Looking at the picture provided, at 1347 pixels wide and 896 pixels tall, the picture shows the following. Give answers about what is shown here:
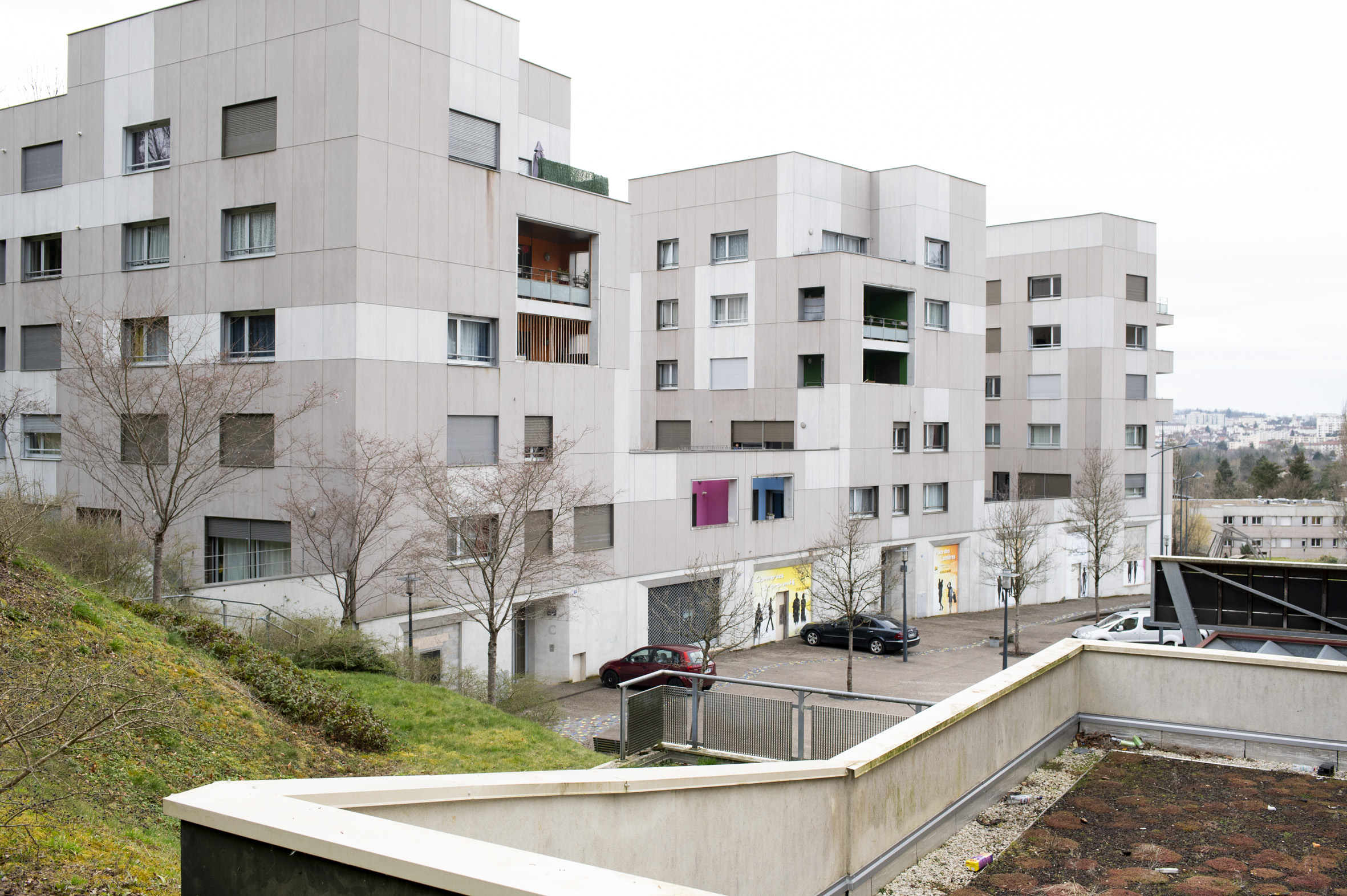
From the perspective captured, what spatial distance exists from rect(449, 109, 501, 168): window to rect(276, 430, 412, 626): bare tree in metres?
8.67

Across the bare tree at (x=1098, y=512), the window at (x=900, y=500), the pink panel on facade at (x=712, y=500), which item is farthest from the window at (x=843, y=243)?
the bare tree at (x=1098, y=512)

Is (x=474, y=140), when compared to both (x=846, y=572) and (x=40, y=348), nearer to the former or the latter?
(x=40, y=348)

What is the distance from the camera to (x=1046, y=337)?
5891cm

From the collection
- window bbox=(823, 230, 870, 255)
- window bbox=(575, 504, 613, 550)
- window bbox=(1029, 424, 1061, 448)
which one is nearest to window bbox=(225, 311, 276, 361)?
window bbox=(575, 504, 613, 550)

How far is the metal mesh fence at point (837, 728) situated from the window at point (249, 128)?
23.0 m

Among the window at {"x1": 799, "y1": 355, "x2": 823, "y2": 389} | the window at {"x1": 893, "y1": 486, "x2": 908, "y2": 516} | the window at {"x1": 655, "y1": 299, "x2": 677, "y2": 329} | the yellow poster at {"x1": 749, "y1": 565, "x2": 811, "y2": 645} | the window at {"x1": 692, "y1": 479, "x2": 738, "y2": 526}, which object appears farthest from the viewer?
the window at {"x1": 655, "y1": 299, "x2": 677, "y2": 329}

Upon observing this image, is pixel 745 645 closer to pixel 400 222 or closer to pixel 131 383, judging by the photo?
pixel 400 222

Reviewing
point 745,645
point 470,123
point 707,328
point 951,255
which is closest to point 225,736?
point 470,123

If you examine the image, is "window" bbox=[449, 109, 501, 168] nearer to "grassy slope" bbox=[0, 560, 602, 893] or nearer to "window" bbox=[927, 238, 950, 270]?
"grassy slope" bbox=[0, 560, 602, 893]

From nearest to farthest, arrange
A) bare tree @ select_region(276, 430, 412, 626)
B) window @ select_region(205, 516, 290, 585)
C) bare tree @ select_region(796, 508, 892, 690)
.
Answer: bare tree @ select_region(276, 430, 412, 626) → window @ select_region(205, 516, 290, 585) → bare tree @ select_region(796, 508, 892, 690)

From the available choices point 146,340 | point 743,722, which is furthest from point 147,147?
point 743,722

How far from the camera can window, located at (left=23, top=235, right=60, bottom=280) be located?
3450cm

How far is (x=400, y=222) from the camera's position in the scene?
28.1 metres

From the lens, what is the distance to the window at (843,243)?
46.1 meters
